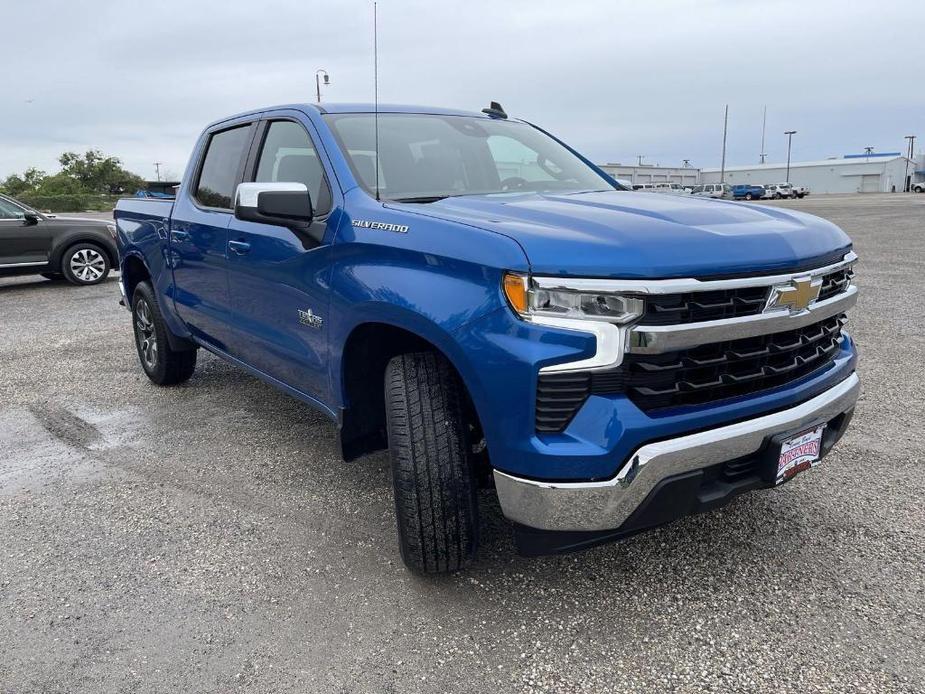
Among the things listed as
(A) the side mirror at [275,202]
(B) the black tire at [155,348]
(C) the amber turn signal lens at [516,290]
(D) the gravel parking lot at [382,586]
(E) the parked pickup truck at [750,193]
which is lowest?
(D) the gravel parking lot at [382,586]

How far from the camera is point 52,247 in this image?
35.4ft

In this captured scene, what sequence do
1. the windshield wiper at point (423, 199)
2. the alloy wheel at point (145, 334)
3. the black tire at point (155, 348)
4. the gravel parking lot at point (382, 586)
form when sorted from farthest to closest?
the alloy wheel at point (145, 334)
the black tire at point (155, 348)
the windshield wiper at point (423, 199)
the gravel parking lot at point (382, 586)

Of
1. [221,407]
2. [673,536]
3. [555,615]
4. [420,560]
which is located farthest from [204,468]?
[673,536]

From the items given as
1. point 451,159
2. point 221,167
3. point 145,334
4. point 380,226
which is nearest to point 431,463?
point 380,226

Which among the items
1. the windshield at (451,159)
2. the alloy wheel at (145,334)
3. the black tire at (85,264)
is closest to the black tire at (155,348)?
the alloy wheel at (145,334)

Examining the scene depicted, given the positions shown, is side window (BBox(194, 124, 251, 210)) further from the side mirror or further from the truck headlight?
the truck headlight

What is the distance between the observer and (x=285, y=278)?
3232 millimetres

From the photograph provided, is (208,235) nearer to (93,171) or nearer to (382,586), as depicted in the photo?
(382,586)

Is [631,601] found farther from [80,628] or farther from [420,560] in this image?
[80,628]

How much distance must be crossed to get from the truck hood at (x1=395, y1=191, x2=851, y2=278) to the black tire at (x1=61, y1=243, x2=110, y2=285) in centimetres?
1003

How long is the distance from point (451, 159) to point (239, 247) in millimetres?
1157

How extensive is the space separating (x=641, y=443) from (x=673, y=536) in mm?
1064

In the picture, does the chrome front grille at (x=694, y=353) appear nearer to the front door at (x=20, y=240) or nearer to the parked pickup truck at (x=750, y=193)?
the front door at (x=20, y=240)

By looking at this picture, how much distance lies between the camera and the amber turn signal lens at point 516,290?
84.1 inches
